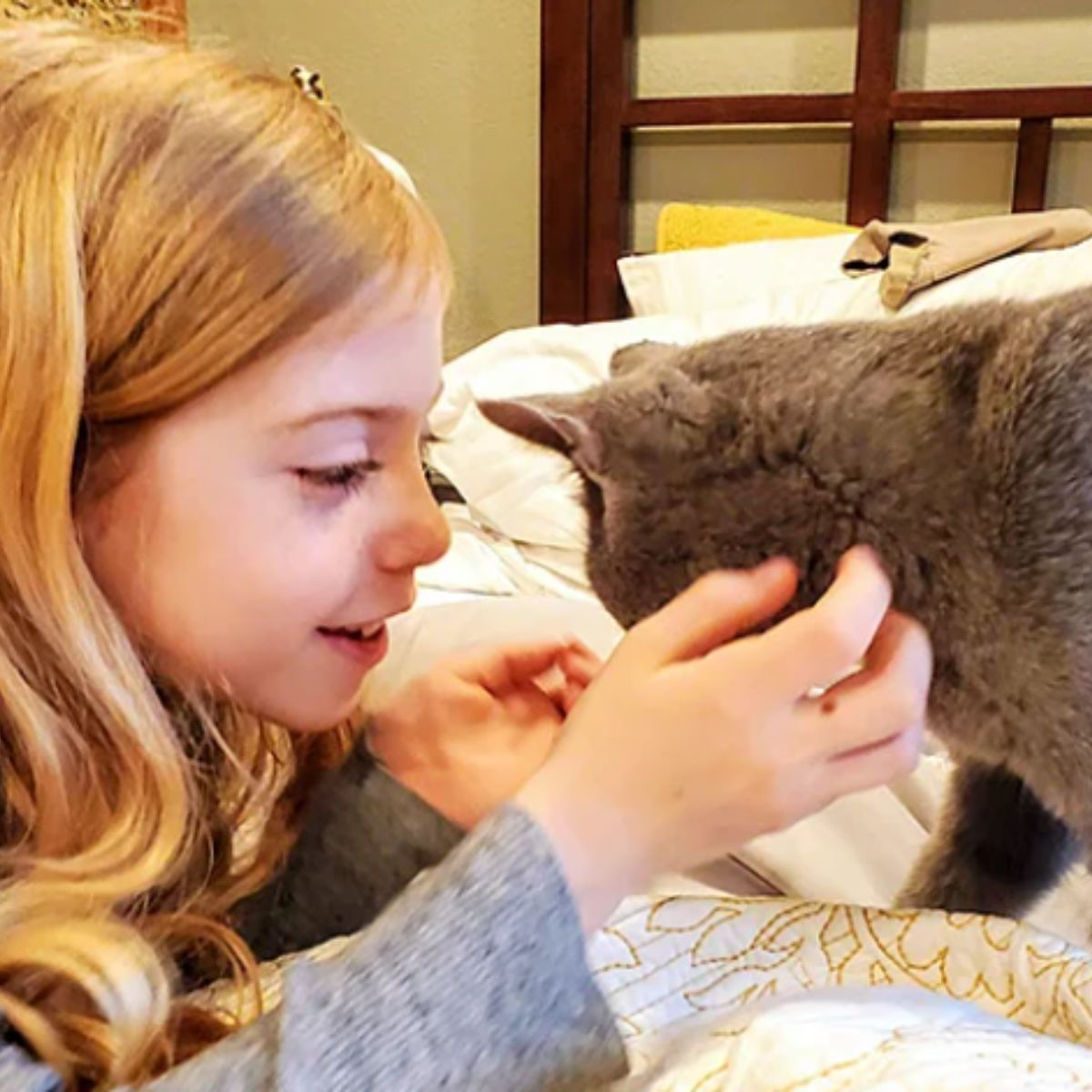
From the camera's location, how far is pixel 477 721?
0.88m

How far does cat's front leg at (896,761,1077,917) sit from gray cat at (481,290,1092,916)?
0.10 metres

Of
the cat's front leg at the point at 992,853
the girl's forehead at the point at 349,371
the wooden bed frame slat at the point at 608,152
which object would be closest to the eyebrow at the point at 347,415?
the girl's forehead at the point at 349,371

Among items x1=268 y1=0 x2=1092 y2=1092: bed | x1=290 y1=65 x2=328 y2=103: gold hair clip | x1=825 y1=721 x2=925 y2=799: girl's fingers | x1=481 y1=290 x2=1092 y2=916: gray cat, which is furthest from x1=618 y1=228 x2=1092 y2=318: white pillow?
x1=825 y1=721 x2=925 y2=799: girl's fingers

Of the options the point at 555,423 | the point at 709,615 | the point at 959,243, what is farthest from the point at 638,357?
the point at 959,243

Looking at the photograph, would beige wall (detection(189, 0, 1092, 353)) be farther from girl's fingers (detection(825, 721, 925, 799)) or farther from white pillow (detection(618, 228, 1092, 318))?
girl's fingers (detection(825, 721, 925, 799))

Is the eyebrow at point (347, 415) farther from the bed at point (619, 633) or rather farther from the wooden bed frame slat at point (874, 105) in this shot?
the wooden bed frame slat at point (874, 105)

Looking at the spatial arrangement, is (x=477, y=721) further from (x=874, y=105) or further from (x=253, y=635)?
(x=874, y=105)

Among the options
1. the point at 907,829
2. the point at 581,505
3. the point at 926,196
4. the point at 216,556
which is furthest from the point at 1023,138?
the point at 216,556

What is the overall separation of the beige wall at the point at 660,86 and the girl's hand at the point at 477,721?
38.2 inches

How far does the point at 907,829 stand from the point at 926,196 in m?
1.20

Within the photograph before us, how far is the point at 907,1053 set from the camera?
1.81 feet

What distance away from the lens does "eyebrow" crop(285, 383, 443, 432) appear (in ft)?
2.25

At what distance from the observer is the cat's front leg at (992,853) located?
854 millimetres

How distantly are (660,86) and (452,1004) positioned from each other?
175 centimetres
